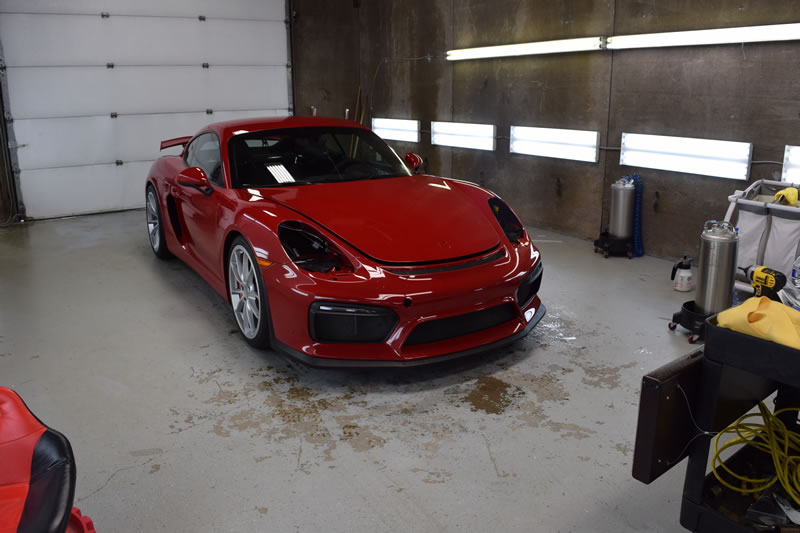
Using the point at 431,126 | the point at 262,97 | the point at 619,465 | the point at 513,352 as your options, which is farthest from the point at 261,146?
the point at 262,97

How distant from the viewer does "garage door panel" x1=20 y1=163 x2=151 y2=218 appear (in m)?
7.44

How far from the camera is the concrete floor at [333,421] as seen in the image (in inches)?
90.1

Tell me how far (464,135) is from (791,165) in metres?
3.71

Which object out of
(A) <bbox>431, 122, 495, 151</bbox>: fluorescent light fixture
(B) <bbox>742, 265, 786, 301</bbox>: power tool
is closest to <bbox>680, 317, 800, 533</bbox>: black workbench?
(B) <bbox>742, 265, 786, 301</bbox>: power tool

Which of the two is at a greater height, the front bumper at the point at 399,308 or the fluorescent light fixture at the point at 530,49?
the fluorescent light fixture at the point at 530,49

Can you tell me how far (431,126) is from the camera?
26.9 feet

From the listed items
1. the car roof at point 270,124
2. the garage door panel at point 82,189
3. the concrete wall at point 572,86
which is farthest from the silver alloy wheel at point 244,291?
the garage door panel at point 82,189

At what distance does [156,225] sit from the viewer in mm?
5547

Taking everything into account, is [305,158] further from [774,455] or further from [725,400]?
[774,455]

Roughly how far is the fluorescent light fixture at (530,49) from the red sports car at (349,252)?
2.58 m

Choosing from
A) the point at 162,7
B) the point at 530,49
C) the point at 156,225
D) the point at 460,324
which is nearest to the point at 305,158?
the point at 460,324

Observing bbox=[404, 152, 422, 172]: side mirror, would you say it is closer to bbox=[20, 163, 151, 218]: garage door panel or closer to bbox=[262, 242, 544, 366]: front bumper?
bbox=[262, 242, 544, 366]: front bumper

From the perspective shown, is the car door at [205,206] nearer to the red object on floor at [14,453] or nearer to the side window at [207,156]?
the side window at [207,156]

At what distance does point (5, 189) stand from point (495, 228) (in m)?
6.17
